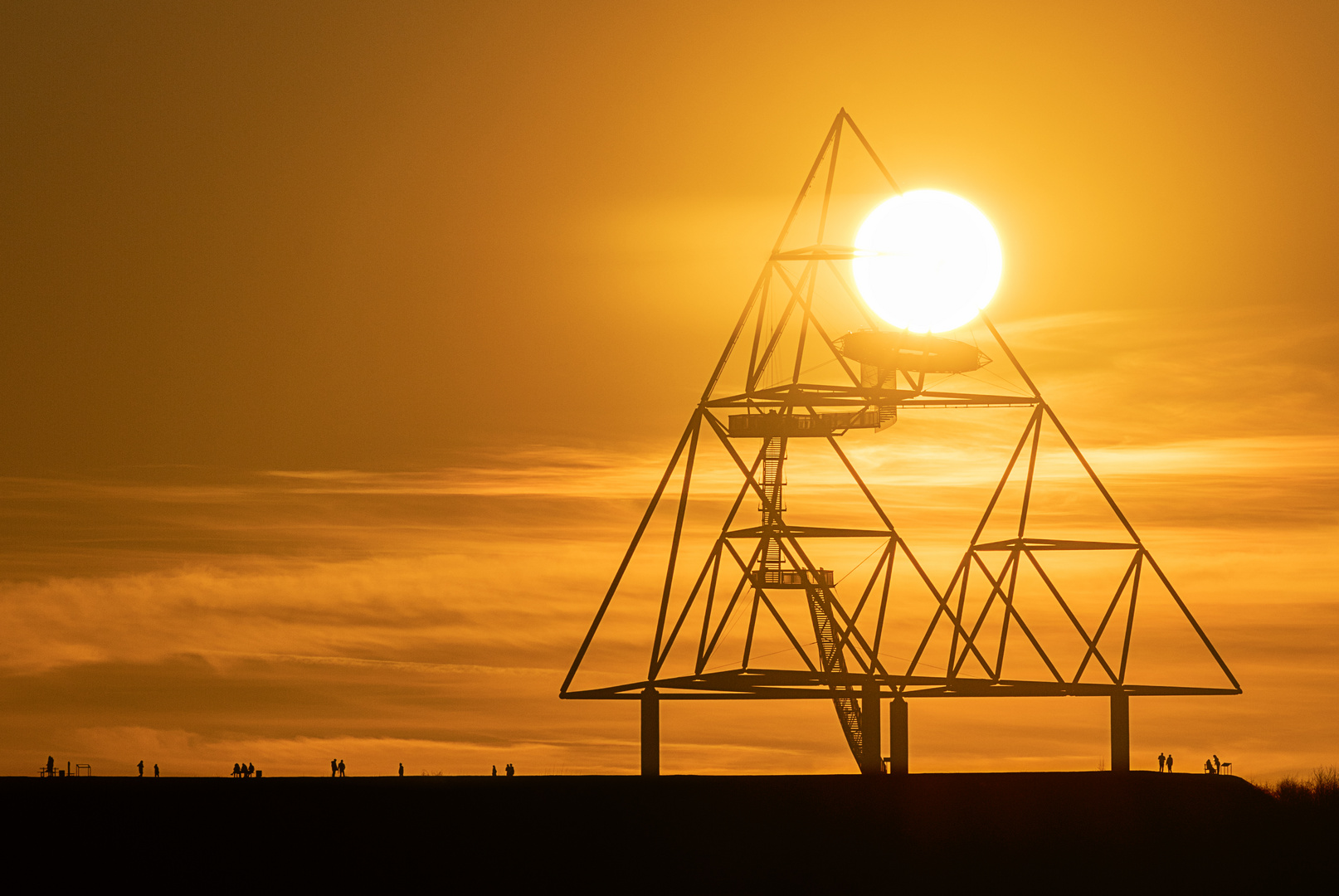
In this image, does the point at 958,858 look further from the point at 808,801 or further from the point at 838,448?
the point at 838,448

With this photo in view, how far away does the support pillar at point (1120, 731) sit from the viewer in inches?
2169

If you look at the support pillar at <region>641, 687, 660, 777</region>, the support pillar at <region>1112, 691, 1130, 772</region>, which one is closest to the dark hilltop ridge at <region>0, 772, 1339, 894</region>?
the support pillar at <region>641, 687, 660, 777</region>

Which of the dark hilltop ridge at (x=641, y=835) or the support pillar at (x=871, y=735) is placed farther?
the support pillar at (x=871, y=735)

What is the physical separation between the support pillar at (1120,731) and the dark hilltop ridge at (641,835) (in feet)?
19.8

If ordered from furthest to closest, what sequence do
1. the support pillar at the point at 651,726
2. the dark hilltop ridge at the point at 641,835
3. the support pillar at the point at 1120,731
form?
the support pillar at the point at 1120,731 → the support pillar at the point at 651,726 → the dark hilltop ridge at the point at 641,835

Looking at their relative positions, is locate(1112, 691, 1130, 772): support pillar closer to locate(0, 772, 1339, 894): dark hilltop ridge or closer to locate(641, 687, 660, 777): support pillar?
locate(0, 772, 1339, 894): dark hilltop ridge

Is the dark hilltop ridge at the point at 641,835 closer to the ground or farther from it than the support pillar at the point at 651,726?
closer to the ground

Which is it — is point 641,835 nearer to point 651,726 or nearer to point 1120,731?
point 651,726

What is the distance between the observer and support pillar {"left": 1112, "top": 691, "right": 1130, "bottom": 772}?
181 ft

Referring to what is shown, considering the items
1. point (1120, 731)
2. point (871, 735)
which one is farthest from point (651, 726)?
point (1120, 731)

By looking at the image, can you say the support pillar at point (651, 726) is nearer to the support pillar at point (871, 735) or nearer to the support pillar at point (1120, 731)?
the support pillar at point (871, 735)

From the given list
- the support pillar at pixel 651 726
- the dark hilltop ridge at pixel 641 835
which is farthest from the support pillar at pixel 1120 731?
the support pillar at pixel 651 726

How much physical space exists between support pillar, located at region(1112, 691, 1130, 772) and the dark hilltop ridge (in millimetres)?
6027

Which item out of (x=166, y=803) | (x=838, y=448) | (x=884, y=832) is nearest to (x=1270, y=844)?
(x=884, y=832)
